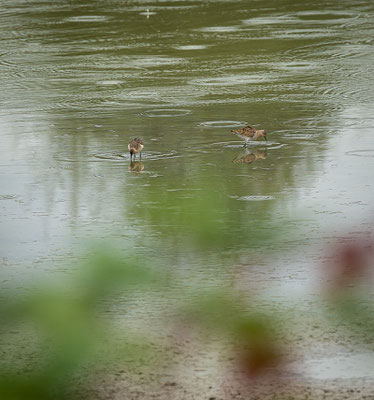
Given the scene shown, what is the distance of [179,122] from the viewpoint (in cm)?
1020

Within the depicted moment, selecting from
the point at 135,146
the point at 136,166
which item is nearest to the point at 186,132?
the point at 135,146

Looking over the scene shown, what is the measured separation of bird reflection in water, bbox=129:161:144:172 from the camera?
8.27 meters

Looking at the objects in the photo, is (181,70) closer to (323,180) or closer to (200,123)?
(200,123)

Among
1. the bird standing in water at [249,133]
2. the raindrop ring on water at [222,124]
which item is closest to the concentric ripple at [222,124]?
the raindrop ring on water at [222,124]

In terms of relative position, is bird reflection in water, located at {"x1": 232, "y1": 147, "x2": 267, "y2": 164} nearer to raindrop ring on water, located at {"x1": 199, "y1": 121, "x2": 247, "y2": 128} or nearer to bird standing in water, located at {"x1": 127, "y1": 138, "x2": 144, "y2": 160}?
bird standing in water, located at {"x1": 127, "y1": 138, "x2": 144, "y2": 160}

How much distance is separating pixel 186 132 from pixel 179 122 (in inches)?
20.7

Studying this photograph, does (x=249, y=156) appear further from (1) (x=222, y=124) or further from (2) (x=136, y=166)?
(1) (x=222, y=124)

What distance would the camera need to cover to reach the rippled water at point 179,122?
20.3 ft

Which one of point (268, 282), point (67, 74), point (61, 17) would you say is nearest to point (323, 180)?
point (268, 282)

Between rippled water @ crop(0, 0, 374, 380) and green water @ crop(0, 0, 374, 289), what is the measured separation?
2 cm

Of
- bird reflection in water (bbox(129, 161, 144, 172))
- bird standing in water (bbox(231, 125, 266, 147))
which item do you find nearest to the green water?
bird reflection in water (bbox(129, 161, 144, 172))

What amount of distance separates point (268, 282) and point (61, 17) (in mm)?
14435

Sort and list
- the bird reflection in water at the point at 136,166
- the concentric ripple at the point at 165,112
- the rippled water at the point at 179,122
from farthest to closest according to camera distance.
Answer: the concentric ripple at the point at 165,112
the bird reflection in water at the point at 136,166
the rippled water at the point at 179,122

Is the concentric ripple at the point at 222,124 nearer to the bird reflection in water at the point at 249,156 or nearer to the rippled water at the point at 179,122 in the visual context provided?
the rippled water at the point at 179,122
